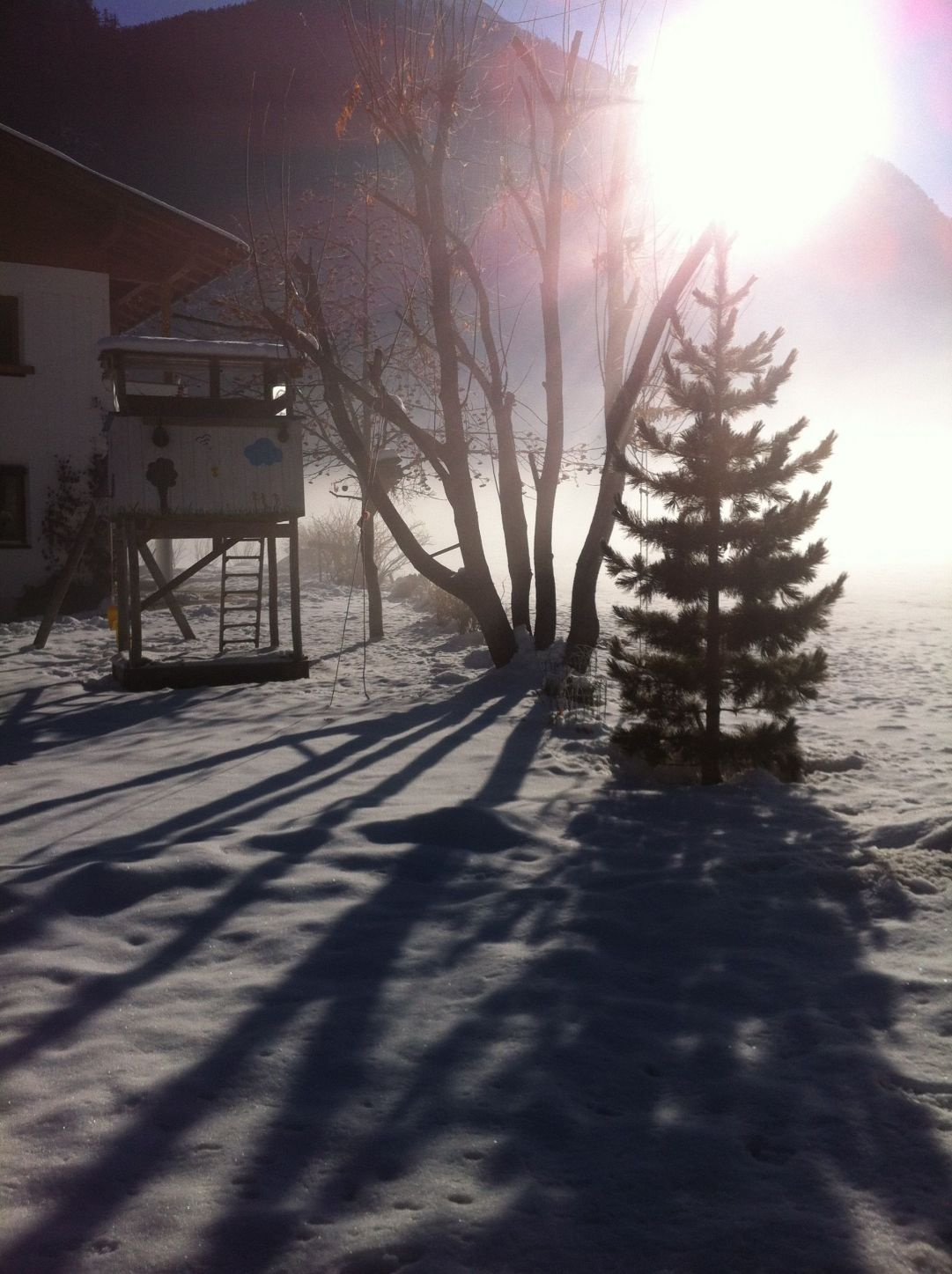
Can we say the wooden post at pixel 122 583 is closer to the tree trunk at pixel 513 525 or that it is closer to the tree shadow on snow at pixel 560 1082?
the tree trunk at pixel 513 525

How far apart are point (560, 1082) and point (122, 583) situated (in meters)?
9.88

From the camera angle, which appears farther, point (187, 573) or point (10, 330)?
point (10, 330)

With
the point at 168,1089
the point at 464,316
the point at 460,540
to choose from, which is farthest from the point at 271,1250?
the point at 464,316

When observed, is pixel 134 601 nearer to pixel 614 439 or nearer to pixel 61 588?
pixel 61 588

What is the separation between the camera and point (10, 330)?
711 inches

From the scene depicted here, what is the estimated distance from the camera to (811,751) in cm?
694

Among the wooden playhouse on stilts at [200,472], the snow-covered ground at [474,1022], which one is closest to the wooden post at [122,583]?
the wooden playhouse on stilts at [200,472]

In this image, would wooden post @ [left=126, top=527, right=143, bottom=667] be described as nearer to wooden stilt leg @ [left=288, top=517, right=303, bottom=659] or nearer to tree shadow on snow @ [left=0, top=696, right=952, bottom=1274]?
wooden stilt leg @ [left=288, top=517, right=303, bottom=659]

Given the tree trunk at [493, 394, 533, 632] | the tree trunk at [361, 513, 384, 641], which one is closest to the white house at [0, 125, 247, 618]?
the tree trunk at [361, 513, 384, 641]

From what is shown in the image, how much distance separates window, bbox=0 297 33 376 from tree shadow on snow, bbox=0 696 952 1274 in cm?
1586

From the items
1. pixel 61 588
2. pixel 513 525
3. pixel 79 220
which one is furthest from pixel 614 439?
pixel 79 220

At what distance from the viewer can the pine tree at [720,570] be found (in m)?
5.94

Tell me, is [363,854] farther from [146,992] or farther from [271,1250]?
[271,1250]

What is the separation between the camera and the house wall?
1773 cm
